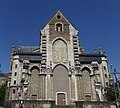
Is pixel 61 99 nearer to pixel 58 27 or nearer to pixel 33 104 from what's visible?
pixel 33 104

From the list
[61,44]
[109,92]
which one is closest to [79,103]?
[109,92]

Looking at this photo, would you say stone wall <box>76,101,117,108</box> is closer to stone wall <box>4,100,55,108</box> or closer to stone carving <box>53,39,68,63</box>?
stone wall <box>4,100,55,108</box>

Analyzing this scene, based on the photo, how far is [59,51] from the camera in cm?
3719

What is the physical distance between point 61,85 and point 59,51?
24.8 ft

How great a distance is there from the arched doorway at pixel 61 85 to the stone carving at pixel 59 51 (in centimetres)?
166

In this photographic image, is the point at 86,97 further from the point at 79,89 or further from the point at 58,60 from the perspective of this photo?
the point at 58,60

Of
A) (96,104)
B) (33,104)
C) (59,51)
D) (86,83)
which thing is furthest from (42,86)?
(96,104)

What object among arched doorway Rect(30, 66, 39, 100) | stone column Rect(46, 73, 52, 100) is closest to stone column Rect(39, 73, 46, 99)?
stone column Rect(46, 73, 52, 100)

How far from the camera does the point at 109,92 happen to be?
3347cm

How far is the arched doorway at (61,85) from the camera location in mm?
33250

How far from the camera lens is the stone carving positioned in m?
36.3

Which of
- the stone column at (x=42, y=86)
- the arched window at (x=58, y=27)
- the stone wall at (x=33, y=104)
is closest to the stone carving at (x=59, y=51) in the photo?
the arched window at (x=58, y=27)

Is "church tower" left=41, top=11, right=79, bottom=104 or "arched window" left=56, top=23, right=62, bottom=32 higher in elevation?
"arched window" left=56, top=23, right=62, bottom=32

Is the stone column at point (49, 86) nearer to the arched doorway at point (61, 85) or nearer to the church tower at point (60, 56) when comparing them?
the church tower at point (60, 56)
